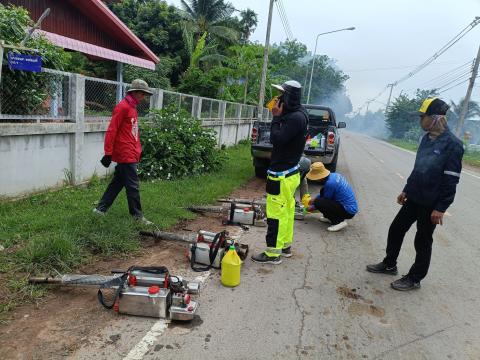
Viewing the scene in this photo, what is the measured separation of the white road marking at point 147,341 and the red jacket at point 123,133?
2.43 m

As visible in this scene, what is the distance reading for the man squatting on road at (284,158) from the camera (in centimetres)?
411

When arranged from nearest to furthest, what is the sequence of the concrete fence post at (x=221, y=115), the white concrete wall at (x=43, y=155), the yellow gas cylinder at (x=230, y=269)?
the yellow gas cylinder at (x=230, y=269), the white concrete wall at (x=43, y=155), the concrete fence post at (x=221, y=115)

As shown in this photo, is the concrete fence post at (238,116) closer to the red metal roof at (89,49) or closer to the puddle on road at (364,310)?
the red metal roof at (89,49)

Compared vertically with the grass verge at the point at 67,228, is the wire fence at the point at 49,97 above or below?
above

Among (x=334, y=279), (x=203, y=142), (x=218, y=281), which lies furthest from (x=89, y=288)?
(x=203, y=142)

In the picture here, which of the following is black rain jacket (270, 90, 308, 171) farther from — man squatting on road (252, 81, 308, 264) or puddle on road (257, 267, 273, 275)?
puddle on road (257, 267, 273, 275)

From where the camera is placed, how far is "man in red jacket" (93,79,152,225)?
4.67 metres

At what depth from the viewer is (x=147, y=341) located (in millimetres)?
2740

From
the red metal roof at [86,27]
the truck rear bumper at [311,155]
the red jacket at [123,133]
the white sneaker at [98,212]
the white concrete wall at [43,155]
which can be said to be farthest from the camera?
the red metal roof at [86,27]

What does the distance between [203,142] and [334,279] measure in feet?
17.9

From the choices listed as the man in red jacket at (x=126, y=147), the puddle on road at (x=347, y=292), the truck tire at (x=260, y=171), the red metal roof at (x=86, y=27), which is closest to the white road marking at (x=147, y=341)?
the puddle on road at (x=347, y=292)

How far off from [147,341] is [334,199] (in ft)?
12.7

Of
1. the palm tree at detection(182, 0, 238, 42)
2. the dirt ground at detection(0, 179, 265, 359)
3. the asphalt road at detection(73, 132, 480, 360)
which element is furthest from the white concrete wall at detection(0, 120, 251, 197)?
the palm tree at detection(182, 0, 238, 42)

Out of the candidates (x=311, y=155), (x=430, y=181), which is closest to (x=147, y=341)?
(x=430, y=181)
